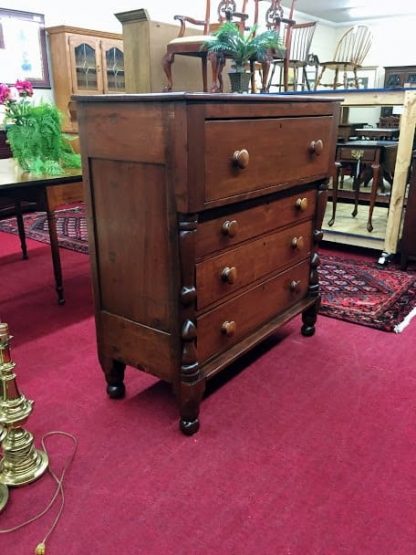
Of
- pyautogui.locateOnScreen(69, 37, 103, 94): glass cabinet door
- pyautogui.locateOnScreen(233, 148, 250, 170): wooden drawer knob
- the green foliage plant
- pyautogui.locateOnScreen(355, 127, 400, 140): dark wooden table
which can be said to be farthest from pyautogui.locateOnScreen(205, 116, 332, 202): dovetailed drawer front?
pyautogui.locateOnScreen(69, 37, 103, 94): glass cabinet door

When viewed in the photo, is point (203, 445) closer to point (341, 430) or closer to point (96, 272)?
point (341, 430)

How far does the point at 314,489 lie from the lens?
126 cm

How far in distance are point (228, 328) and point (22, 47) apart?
4.80 metres

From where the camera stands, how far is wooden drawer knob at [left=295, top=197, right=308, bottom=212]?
1.80 meters

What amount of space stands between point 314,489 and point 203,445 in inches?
14.0

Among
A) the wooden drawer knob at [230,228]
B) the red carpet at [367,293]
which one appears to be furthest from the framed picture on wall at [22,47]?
the wooden drawer knob at [230,228]

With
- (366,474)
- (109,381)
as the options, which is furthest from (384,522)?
(109,381)

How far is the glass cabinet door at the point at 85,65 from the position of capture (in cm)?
517

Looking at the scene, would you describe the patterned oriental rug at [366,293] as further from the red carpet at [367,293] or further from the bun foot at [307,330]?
the bun foot at [307,330]

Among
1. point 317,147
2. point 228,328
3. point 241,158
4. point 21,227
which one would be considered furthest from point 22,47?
point 228,328

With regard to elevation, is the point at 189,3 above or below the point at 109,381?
above

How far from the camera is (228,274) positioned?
1458mm

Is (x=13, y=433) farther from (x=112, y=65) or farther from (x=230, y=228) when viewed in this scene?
(x=112, y=65)

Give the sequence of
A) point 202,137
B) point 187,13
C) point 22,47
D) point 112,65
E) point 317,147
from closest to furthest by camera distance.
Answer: point 202,137, point 317,147, point 22,47, point 112,65, point 187,13
